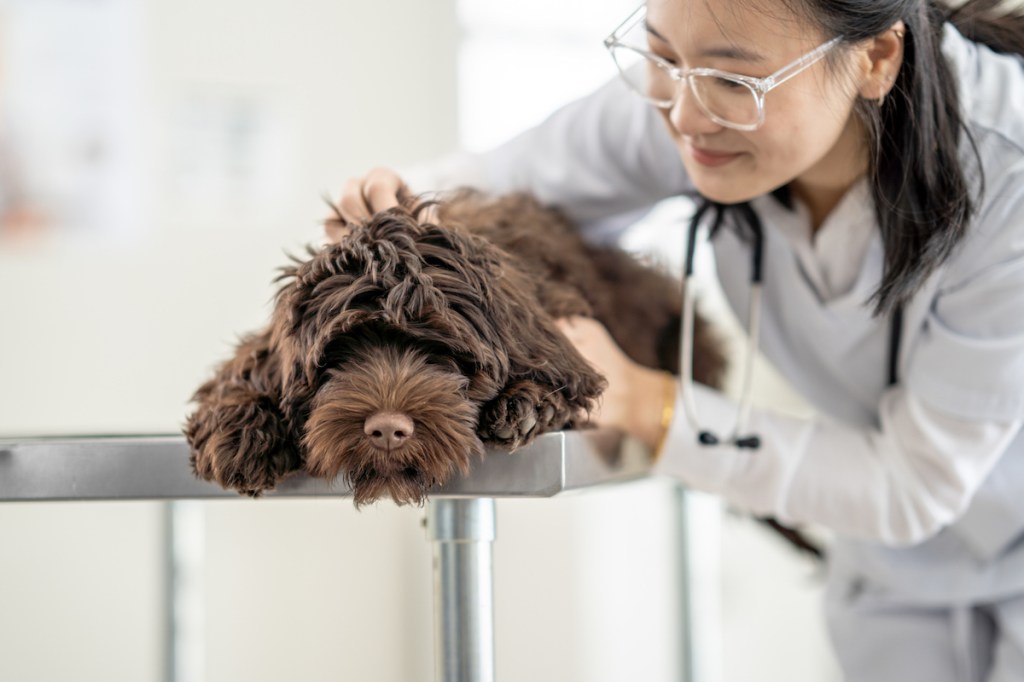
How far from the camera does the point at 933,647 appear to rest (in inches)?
62.0

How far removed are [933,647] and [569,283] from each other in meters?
0.86

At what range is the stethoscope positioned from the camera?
50.9 inches

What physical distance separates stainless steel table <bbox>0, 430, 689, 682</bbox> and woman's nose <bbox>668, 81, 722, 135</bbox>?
0.36 metres

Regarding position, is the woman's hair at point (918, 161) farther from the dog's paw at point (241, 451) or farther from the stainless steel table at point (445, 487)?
the dog's paw at point (241, 451)

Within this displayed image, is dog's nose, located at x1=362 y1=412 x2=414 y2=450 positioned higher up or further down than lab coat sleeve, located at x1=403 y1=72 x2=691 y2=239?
further down

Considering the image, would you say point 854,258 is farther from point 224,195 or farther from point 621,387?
point 224,195

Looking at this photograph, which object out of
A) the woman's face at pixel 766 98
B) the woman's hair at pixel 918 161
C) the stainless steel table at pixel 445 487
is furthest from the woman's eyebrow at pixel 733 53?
the stainless steel table at pixel 445 487

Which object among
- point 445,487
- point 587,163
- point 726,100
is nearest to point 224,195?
point 587,163

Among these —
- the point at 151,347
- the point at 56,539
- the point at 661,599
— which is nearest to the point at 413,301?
the point at 56,539

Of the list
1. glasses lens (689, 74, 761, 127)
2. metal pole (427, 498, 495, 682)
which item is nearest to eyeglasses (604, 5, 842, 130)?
glasses lens (689, 74, 761, 127)

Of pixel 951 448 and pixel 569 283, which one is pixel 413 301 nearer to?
pixel 569 283

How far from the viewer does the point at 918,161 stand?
1120 millimetres

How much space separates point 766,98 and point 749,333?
479 mm

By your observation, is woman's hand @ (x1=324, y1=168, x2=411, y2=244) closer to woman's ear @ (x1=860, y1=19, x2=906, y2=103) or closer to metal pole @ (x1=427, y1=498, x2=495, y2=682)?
metal pole @ (x1=427, y1=498, x2=495, y2=682)
